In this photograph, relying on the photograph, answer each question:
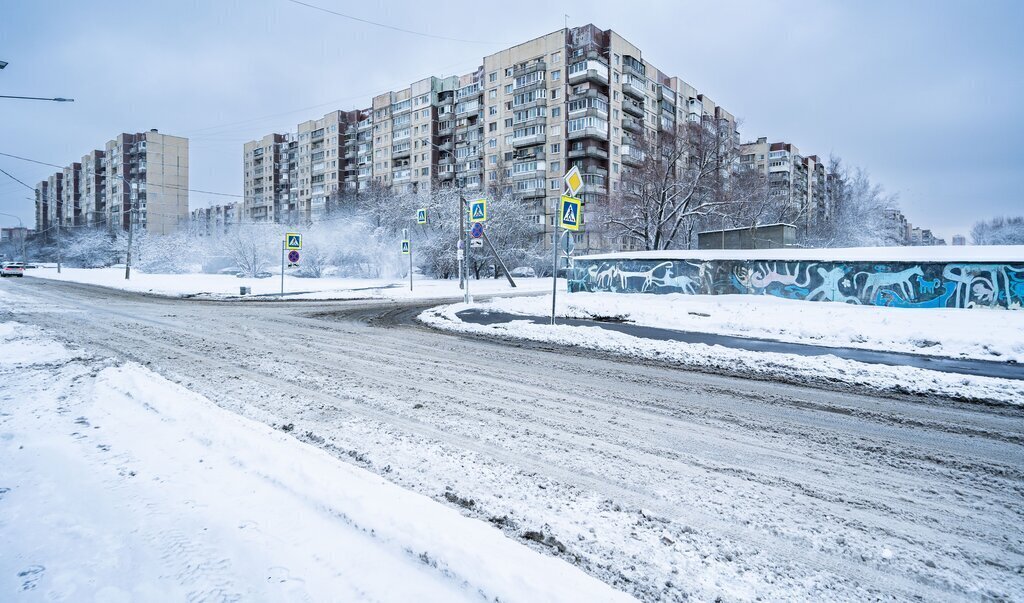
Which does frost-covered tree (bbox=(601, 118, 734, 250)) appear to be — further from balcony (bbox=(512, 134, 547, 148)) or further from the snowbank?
balcony (bbox=(512, 134, 547, 148))

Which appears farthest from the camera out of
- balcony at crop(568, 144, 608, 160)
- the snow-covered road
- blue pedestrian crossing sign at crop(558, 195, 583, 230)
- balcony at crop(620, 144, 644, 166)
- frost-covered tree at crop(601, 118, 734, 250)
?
balcony at crop(620, 144, 644, 166)

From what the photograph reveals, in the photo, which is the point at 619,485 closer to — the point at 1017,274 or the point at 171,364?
the point at 171,364

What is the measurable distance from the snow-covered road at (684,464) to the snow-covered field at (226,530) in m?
0.33

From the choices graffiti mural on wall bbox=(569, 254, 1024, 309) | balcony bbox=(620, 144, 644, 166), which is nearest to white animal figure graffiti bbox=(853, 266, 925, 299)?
graffiti mural on wall bbox=(569, 254, 1024, 309)

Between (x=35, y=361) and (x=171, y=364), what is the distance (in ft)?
5.91

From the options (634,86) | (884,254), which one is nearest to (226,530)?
(884,254)

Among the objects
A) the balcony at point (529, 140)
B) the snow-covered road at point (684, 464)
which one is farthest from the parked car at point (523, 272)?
the snow-covered road at point (684, 464)

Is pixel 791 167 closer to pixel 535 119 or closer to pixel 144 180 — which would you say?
pixel 535 119

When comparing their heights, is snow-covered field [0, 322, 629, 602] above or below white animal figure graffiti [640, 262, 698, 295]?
below

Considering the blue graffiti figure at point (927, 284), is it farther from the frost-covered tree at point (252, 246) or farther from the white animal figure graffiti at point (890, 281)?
the frost-covered tree at point (252, 246)

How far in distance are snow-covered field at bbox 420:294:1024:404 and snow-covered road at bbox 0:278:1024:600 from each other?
0.81 metres

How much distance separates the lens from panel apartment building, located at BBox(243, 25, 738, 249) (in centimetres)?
6000

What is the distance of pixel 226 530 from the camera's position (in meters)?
2.46

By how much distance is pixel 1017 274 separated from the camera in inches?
508
